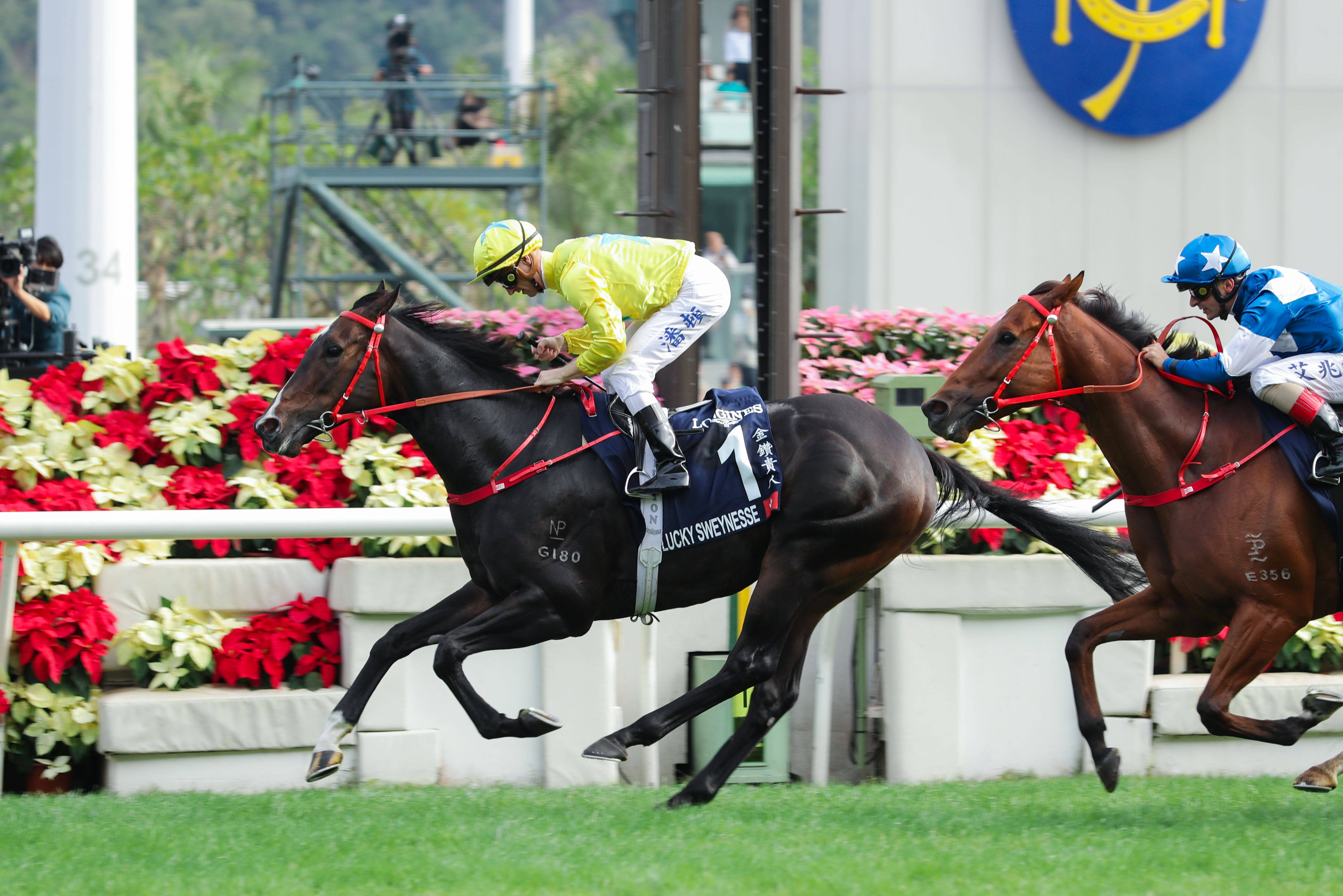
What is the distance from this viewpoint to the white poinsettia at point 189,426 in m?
6.25

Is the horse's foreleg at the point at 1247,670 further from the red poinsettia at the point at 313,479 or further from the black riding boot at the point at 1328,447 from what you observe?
the red poinsettia at the point at 313,479

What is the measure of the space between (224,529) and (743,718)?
200cm

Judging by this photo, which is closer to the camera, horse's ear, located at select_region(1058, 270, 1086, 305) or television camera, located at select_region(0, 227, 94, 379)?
horse's ear, located at select_region(1058, 270, 1086, 305)

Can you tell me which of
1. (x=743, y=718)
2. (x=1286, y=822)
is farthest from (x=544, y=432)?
(x=1286, y=822)

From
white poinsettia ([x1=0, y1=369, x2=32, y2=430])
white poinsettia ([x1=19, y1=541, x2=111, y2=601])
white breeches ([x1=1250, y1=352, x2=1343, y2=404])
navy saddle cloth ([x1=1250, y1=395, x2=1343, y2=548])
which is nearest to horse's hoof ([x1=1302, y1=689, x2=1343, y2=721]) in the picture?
navy saddle cloth ([x1=1250, y1=395, x2=1343, y2=548])

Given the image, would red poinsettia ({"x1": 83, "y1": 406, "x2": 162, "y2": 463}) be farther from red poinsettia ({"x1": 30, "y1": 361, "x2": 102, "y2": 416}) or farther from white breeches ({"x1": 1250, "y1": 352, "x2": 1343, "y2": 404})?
white breeches ({"x1": 1250, "y1": 352, "x2": 1343, "y2": 404})

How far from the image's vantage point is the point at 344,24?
8119 cm

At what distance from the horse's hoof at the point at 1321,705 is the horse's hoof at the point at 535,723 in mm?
2456

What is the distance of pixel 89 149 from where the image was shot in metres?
10.4

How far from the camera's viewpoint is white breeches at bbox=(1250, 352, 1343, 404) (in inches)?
198

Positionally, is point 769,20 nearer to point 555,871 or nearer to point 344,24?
point 555,871

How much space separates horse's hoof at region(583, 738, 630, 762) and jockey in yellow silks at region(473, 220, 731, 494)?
812mm

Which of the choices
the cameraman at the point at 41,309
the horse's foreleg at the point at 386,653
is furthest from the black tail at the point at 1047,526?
the cameraman at the point at 41,309

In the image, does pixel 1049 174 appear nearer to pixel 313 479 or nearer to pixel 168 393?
pixel 313 479
